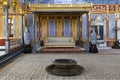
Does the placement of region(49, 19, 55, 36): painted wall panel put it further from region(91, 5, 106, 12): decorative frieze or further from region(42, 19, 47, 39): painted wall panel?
region(91, 5, 106, 12): decorative frieze

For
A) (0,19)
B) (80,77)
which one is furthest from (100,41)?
(80,77)

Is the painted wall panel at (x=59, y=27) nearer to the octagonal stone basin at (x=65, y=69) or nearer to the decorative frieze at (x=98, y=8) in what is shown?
the decorative frieze at (x=98, y=8)

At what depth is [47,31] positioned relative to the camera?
14.9 metres

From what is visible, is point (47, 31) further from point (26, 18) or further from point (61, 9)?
point (61, 9)

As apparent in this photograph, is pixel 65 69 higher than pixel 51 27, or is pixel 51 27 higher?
pixel 51 27

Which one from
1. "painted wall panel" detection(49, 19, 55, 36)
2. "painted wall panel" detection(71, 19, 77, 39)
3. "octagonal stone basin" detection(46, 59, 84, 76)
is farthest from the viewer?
"painted wall panel" detection(49, 19, 55, 36)

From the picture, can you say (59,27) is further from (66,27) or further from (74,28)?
(74,28)

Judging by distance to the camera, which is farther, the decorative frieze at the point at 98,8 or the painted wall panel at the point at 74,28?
the decorative frieze at the point at 98,8

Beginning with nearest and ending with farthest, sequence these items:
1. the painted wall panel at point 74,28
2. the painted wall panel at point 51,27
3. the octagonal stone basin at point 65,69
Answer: the octagonal stone basin at point 65,69
the painted wall panel at point 74,28
the painted wall panel at point 51,27

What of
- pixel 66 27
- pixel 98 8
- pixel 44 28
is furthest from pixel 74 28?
pixel 98 8

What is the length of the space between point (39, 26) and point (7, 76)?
9.20 meters

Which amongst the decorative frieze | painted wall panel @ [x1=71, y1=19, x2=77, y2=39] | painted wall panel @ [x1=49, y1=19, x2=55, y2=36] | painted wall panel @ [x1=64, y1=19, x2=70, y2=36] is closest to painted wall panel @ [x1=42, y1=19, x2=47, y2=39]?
painted wall panel @ [x1=49, y1=19, x2=55, y2=36]

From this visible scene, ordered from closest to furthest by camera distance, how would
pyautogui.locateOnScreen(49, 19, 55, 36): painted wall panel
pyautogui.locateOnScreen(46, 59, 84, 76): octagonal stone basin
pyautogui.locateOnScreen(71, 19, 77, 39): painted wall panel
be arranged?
pyautogui.locateOnScreen(46, 59, 84, 76): octagonal stone basin
pyautogui.locateOnScreen(71, 19, 77, 39): painted wall panel
pyautogui.locateOnScreen(49, 19, 55, 36): painted wall panel

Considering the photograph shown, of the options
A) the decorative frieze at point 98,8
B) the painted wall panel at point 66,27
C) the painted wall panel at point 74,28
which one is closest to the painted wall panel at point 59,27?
the painted wall panel at point 66,27
